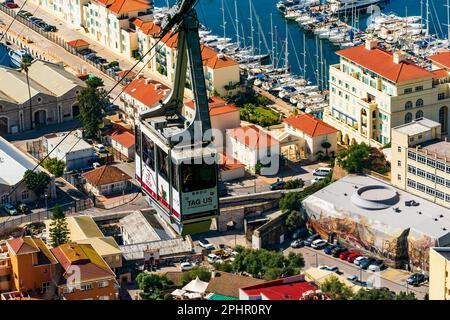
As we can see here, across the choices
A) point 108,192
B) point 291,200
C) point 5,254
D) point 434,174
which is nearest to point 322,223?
point 291,200

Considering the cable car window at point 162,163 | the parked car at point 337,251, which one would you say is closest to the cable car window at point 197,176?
the cable car window at point 162,163

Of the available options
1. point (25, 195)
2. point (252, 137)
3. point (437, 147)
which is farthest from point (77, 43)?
point (437, 147)

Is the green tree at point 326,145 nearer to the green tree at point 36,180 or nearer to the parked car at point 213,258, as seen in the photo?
the parked car at point 213,258

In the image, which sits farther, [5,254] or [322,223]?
[322,223]
